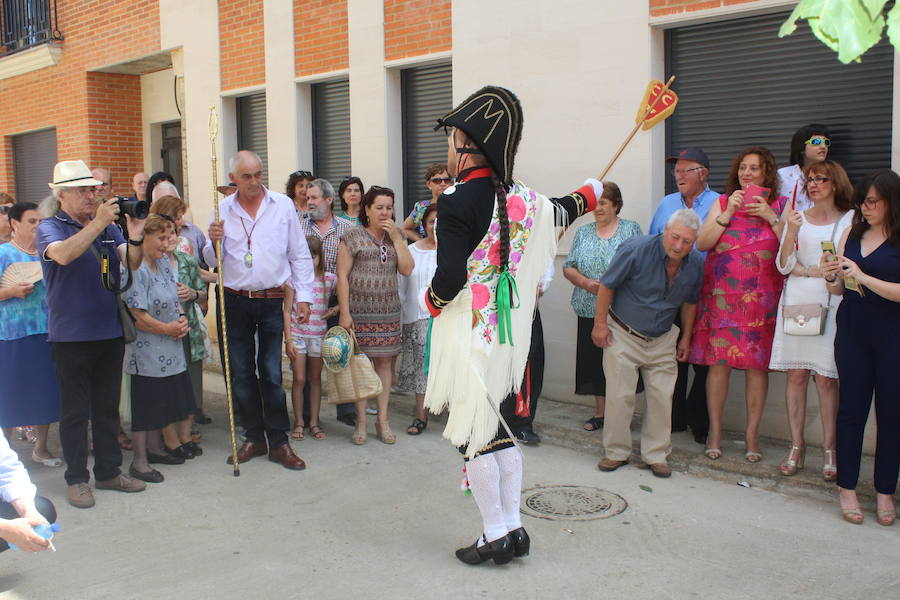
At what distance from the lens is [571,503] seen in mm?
5293

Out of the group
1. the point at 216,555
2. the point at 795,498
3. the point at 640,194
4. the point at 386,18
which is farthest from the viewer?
the point at 386,18

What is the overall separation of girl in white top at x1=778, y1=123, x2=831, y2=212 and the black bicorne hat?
100 inches

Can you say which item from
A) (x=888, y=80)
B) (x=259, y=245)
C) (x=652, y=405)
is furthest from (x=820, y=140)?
(x=259, y=245)

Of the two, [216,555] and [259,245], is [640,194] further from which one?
[216,555]

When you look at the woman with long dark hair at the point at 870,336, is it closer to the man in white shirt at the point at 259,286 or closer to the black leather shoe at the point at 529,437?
the black leather shoe at the point at 529,437

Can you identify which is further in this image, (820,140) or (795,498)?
(820,140)

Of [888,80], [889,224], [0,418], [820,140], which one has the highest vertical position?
[888,80]

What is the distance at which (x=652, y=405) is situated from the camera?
5871 millimetres

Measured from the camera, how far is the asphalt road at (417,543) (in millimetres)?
4148

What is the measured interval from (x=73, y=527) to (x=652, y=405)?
12.2 feet

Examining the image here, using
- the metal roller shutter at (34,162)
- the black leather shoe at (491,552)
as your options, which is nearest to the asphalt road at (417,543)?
the black leather shoe at (491,552)

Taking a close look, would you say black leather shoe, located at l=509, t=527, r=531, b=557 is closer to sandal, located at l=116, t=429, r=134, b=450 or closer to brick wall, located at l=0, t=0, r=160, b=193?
sandal, located at l=116, t=429, r=134, b=450

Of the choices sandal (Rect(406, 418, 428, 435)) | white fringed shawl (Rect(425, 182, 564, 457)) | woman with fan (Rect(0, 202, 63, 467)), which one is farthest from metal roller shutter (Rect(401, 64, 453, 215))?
white fringed shawl (Rect(425, 182, 564, 457))

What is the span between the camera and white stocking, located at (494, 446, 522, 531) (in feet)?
14.1
